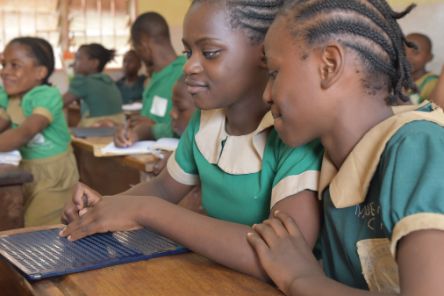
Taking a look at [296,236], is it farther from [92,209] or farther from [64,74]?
[64,74]

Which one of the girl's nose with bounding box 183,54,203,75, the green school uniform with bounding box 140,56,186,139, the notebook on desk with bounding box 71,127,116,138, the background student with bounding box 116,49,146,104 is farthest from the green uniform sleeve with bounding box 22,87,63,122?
the background student with bounding box 116,49,146,104

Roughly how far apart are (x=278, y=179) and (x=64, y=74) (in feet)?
21.2

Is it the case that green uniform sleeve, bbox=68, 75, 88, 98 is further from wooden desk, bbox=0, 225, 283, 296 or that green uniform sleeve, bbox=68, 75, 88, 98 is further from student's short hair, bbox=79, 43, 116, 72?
wooden desk, bbox=0, 225, 283, 296

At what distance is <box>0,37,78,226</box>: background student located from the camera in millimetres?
2902

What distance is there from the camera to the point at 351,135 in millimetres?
948

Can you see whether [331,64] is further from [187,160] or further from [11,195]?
[11,195]

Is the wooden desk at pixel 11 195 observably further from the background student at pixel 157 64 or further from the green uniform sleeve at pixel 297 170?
the green uniform sleeve at pixel 297 170

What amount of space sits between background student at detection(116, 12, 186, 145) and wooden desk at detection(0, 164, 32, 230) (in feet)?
3.45

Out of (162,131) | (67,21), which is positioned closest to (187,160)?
(162,131)

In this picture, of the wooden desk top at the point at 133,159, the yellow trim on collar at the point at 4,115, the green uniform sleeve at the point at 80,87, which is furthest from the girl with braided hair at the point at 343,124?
the green uniform sleeve at the point at 80,87

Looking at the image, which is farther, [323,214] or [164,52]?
[164,52]

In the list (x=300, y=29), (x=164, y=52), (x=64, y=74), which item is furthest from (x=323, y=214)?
(x=64, y=74)

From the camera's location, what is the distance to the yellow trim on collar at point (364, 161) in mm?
850

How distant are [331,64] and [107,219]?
0.51 m
